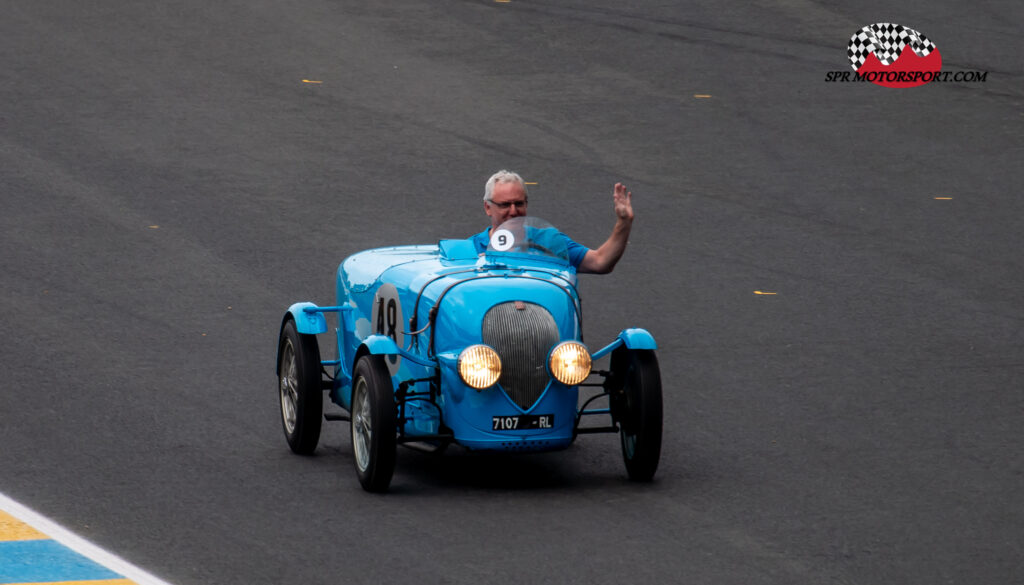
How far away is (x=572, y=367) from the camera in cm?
732

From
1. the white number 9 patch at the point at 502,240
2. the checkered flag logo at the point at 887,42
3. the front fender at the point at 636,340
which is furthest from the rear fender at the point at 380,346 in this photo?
the checkered flag logo at the point at 887,42

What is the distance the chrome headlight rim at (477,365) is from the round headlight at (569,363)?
11.3 inches

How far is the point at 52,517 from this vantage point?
6.98 meters

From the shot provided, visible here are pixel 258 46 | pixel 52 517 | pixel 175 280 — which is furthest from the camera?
pixel 258 46

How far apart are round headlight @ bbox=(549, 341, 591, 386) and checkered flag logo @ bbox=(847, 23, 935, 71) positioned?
13.2 metres

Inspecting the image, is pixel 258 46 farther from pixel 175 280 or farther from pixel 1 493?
pixel 1 493

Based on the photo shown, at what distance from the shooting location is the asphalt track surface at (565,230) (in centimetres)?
695

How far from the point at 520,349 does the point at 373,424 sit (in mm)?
767

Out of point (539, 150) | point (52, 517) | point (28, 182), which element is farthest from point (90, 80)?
point (52, 517)

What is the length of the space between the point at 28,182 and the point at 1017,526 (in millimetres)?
9864

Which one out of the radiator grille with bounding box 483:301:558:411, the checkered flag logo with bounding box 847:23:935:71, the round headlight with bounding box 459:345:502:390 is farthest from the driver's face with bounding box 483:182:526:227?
the checkered flag logo with bounding box 847:23:935:71

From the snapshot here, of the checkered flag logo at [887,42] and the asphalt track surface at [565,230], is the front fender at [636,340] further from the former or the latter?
the checkered flag logo at [887,42]

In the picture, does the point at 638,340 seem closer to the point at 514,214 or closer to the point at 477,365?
the point at 477,365

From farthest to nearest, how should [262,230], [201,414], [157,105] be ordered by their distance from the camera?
[157,105], [262,230], [201,414]
